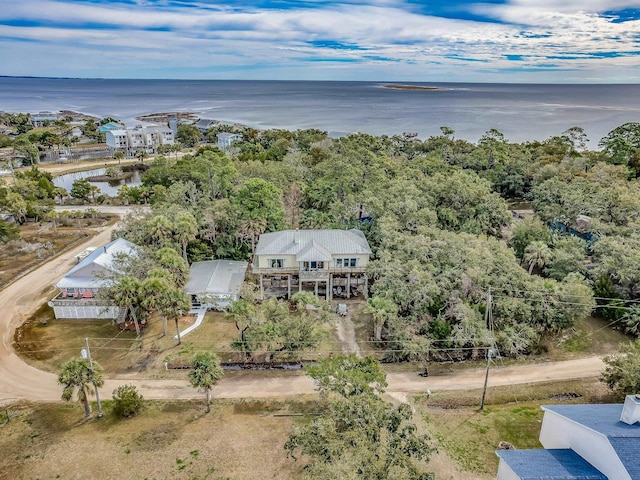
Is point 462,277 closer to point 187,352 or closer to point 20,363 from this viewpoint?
point 187,352

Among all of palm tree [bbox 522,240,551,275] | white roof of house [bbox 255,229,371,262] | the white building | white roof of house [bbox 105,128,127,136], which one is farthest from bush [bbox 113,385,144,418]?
white roof of house [bbox 105,128,127,136]

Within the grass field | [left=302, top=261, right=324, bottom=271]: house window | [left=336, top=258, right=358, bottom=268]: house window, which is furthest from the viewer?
[left=336, top=258, right=358, bottom=268]: house window

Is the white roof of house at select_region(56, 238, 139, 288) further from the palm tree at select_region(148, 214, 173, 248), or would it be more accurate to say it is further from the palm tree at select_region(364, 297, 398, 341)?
the palm tree at select_region(364, 297, 398, 341)

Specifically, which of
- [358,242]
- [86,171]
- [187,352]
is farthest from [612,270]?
[86,171]

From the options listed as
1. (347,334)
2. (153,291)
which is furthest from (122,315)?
(347,334)

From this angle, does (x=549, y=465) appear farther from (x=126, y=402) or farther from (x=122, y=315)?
(x=122, y=315)

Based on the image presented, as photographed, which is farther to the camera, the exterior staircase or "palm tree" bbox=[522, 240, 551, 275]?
"palm tree" bbox=[522, 240, 551, 275]

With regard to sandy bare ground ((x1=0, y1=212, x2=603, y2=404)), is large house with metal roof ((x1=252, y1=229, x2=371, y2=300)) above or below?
above
